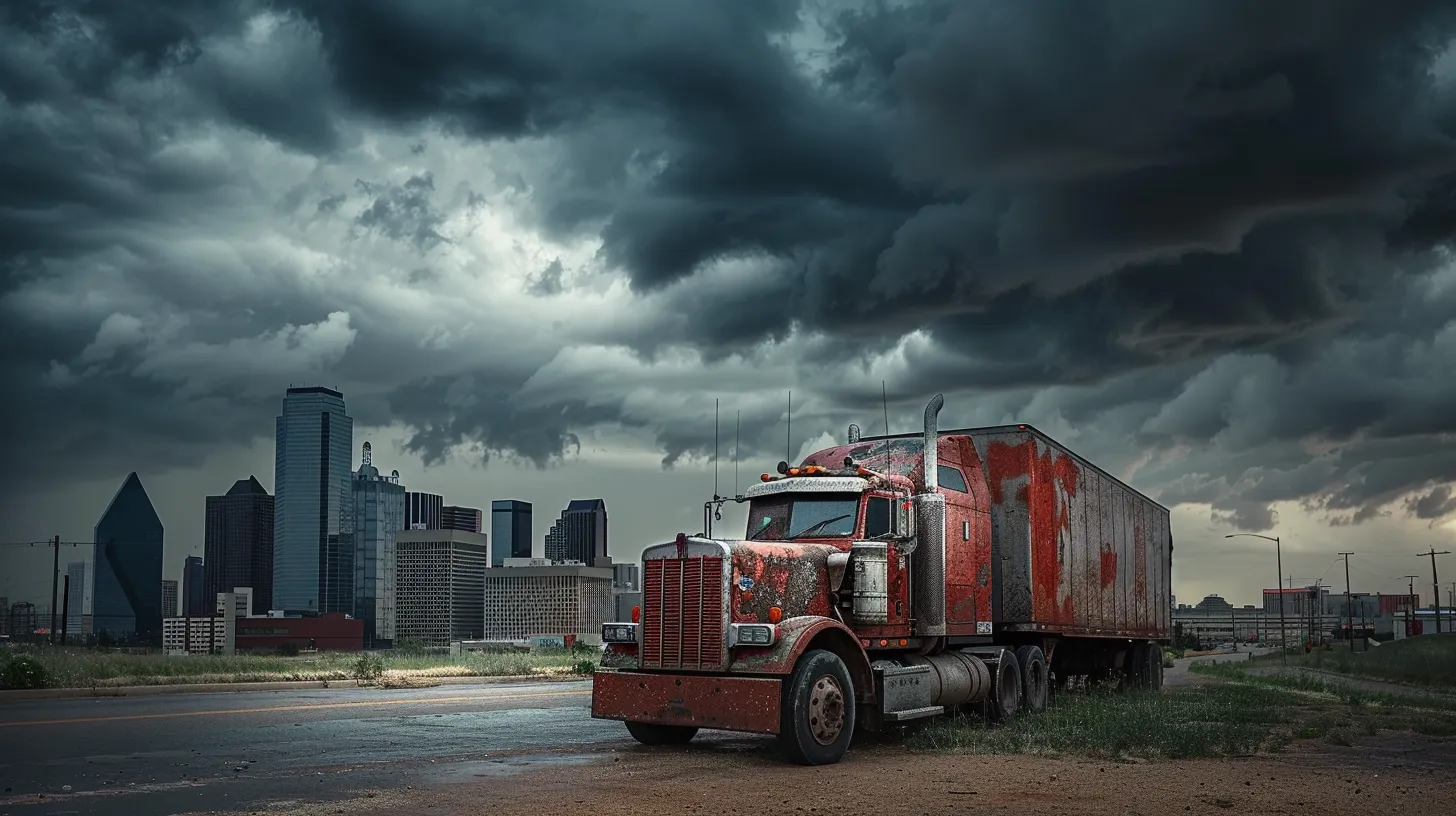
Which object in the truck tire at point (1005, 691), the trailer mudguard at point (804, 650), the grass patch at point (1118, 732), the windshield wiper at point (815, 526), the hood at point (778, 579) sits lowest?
the grass patch at point (1118, 732)

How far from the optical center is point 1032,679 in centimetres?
2019

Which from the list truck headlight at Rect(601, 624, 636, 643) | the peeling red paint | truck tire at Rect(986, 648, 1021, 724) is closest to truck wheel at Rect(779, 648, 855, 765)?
truck headlight at Rect(601, 624, 636, 643)

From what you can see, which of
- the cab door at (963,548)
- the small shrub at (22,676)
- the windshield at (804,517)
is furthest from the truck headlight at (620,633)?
the small shrub at (22,676)

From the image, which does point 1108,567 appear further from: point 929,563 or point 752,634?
point 752,634

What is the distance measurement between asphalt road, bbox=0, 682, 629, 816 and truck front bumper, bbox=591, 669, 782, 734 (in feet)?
2.82

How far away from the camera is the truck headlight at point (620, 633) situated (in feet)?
Answer: 52.7

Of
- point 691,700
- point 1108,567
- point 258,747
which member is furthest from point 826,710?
point 1108,567

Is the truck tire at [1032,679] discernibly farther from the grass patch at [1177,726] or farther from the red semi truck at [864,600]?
the grass patch at [1177,726]

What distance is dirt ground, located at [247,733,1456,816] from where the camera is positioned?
1140 cm

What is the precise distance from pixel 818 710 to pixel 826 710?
0.52 feet

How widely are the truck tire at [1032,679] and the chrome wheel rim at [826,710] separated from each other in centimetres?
573

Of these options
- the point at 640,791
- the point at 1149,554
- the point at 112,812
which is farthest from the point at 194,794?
the point at 1149,554

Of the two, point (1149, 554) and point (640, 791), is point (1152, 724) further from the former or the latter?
point (1149, 554)

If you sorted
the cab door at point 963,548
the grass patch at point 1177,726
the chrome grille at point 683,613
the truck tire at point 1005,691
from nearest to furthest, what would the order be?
1. the chrome grille at point 683,613
2. the grass patch at point 1177,726
3. the cab door at point 963,548
4. the truck tire at point 1005,691
